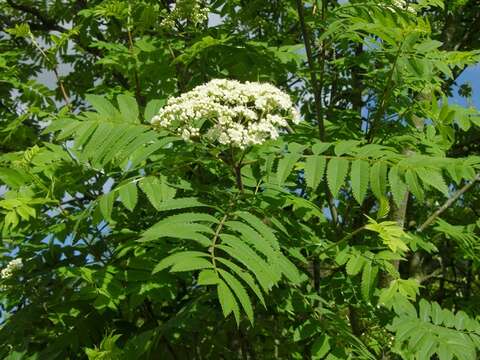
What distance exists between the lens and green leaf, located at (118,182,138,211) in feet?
7.37

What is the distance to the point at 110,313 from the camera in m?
3.00

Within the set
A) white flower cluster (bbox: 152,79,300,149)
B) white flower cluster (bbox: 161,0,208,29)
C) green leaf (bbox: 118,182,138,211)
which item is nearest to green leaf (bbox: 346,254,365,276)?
white flower cluster (bbox: 152,79,300,149)

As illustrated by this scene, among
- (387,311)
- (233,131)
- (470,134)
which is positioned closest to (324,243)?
(387,311)

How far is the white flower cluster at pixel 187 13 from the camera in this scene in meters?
3.52

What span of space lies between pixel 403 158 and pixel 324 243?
2.13 ft

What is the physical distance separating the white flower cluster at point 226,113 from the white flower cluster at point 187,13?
1184 millimetres

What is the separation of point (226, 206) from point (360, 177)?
503mm

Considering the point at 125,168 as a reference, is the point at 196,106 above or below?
above

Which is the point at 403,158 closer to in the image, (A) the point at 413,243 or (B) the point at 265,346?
(A) the point at 413,243

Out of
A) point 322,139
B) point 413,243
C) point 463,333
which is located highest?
point 322,139

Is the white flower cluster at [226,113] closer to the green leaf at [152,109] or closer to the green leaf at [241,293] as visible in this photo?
the green leaf at [152,109]

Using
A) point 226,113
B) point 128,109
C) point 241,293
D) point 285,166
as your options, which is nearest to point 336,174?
point 285,166

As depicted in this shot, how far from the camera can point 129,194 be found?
229 centimetres

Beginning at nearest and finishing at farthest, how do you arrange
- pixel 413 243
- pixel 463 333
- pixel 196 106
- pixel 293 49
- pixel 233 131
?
1. pixel 233 131
2. pixel 196 106
3. pixel 463 333
4. pixel 413 243
5. pixel 293 49
